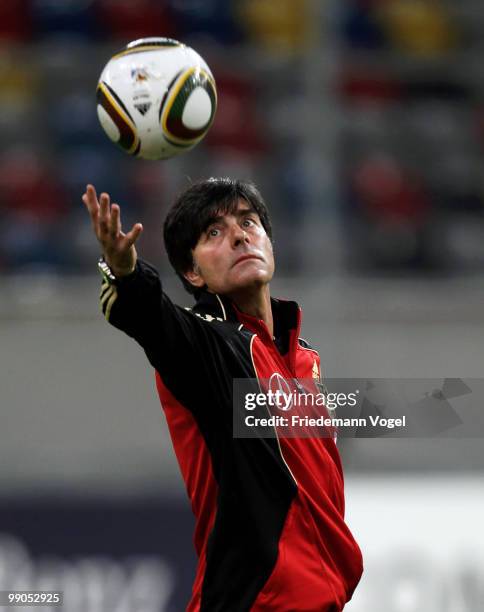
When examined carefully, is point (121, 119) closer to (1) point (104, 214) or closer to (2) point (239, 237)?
(2) point (239, 237)

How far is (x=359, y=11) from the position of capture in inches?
386

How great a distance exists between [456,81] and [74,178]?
311 centimetres

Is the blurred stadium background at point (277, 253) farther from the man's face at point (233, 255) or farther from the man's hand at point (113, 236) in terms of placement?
the man's hand at point (113, 236)

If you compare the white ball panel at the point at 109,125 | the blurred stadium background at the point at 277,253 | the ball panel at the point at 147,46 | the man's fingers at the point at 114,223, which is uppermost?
the ball panel at the point at 147,46

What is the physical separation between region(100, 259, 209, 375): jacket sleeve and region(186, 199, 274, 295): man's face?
36cm

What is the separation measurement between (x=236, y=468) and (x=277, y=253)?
4.77m

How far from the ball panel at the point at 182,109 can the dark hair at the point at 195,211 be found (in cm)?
16

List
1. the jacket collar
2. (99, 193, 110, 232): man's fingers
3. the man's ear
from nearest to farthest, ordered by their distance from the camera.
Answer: (99, 193, 110, 232): man's fingers → the jacket collar → the man's ear

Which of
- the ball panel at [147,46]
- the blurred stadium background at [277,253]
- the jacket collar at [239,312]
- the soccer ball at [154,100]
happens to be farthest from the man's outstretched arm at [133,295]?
the blurred stadium background at [277,253]

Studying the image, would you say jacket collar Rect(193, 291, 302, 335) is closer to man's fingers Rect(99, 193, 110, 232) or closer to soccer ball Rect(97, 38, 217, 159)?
soccer ball Rect(97, 38, 217, 159)

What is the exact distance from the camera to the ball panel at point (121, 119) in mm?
3645

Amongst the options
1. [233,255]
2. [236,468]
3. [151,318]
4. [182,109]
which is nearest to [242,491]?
[236,468]

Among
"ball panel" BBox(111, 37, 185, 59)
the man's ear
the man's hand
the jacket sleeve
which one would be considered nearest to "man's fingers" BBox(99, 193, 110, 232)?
the man's hand

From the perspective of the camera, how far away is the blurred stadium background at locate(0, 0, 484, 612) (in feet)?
19.0
